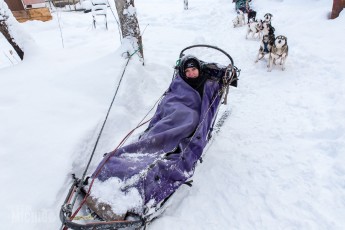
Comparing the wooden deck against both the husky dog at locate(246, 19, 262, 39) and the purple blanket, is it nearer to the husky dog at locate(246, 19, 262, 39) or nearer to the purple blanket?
the husky dog at locate(246, 19, 262, 39)

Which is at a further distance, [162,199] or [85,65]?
[85,65]

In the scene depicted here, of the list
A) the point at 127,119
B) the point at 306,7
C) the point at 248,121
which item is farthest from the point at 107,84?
the point at 306,7

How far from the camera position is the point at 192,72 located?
3.16m

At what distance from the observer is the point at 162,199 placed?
2.23 m

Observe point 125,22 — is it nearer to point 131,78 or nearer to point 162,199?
point 131,78

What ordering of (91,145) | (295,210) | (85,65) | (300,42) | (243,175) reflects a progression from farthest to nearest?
1. (300,42)
2. (85,65)
3. (91,145)
4. (243,175)
5. (295,210)

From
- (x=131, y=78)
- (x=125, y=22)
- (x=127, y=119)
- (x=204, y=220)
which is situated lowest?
(x=204, y=220)

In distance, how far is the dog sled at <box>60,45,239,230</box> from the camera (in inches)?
79.7

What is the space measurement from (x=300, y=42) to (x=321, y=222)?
456cm

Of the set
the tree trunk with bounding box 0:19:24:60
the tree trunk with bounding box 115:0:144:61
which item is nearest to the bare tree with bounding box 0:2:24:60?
the tree trunk with bounding box 0:19:24:60

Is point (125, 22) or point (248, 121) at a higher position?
point (125, 22)

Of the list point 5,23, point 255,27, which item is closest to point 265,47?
point 255,27

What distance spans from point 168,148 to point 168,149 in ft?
0.04

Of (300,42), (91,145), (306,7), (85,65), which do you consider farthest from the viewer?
(306,7)
